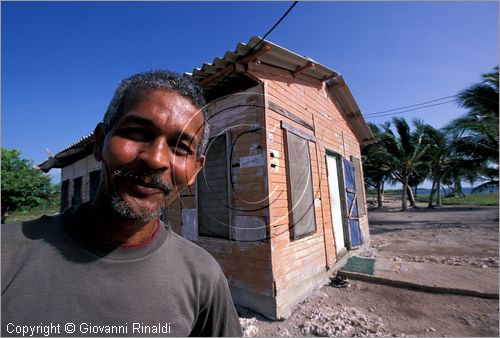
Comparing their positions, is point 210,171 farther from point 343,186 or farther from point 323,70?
point 343,186

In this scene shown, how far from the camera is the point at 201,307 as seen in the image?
1.16 m

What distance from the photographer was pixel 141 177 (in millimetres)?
983

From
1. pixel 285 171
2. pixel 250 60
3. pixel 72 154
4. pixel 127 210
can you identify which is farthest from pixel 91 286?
pixel 72 154

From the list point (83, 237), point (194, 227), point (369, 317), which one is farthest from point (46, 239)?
point (369, 317)

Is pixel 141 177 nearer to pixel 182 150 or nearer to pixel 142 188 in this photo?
pixel 142 188

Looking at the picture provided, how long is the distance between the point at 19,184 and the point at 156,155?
1859 cm

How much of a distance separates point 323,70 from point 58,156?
1035 centimetres

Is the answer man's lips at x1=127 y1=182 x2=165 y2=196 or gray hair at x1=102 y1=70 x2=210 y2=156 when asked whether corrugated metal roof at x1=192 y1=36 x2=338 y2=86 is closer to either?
gray hair at x1=102 y1=70 x2=210 y2=156

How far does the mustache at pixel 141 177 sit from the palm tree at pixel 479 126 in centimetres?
1469

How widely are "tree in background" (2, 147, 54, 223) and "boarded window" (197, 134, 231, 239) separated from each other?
50.1ft

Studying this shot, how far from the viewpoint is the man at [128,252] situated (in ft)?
2.80

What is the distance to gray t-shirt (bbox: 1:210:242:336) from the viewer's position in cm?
83

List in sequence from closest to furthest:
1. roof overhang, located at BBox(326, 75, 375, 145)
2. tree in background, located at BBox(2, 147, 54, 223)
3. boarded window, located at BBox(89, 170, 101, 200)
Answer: roof overhang, located at BBox(326, 75, 375, 145), boarded window, located at BBox(89, 170, 101, 200), tree in background, located at BBox(2, 147, 54, 223)

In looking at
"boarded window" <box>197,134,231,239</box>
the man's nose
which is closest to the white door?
"boarded window" <box>197,134,231,239</box>
